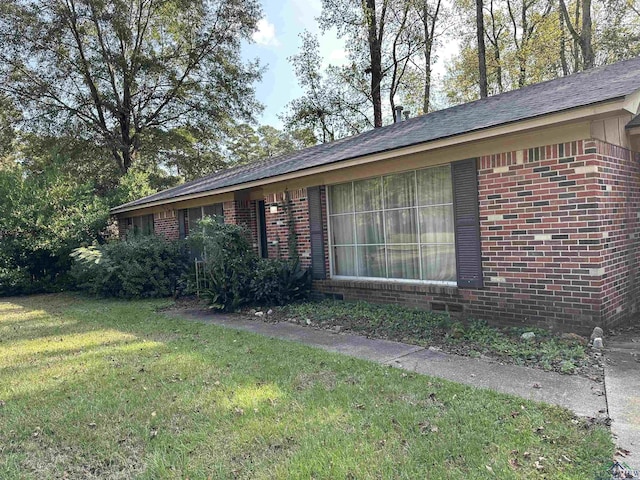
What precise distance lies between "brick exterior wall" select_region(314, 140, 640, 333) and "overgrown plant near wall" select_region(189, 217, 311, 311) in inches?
126

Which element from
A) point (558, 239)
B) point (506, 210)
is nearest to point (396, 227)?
point (506, 210)

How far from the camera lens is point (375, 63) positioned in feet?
68.8

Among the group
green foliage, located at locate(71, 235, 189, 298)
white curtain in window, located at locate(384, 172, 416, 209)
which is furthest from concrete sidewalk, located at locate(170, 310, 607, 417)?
green foliage, located at locate(71, 235, 189, 298)

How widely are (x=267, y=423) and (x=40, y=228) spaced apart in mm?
12007

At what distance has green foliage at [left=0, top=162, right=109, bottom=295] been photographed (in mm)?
12273

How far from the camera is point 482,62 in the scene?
17.4 meters

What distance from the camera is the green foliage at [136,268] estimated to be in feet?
34.3

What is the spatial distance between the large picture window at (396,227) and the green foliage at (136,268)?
4454mm

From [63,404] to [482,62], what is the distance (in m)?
18.2

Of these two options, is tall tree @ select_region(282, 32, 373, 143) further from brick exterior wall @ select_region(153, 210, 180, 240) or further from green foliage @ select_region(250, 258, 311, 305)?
green foliage @ select_region(250, 258, 311, 305)

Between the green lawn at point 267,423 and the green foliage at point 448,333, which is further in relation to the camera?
the green foliage at point 448,333

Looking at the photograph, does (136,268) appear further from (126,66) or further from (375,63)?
(375,63)

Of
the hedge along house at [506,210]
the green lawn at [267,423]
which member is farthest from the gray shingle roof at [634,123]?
the green lawn at [267,423]

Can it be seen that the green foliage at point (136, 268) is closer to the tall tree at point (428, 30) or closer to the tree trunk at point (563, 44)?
the tall tree at point (428, 30)
